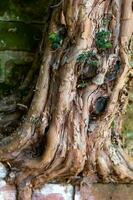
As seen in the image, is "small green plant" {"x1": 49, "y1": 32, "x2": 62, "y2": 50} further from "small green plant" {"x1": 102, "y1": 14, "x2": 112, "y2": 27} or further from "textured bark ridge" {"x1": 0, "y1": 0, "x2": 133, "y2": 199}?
"small green plant" {"x1": 102, "y1": 14, "x2": 112, "y2": 27}

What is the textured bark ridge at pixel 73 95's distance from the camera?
236 centimetres

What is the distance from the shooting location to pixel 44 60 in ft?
7.90

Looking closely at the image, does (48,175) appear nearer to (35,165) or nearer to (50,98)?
(35,165)

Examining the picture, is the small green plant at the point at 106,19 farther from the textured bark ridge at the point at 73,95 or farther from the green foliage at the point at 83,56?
the green foliage at the point at 83,56

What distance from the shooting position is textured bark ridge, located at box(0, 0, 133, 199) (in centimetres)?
236

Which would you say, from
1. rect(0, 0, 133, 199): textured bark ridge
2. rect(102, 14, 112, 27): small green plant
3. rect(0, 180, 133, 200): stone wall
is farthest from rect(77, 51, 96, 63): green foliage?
rect(0, 180, 133, 200): stone wall

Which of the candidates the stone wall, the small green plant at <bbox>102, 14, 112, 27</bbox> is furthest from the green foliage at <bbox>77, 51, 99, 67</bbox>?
the stone wall

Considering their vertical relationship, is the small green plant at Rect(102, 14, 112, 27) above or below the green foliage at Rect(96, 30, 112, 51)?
above

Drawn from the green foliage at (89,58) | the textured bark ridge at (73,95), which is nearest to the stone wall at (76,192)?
the textured bark ridge at (73,95)

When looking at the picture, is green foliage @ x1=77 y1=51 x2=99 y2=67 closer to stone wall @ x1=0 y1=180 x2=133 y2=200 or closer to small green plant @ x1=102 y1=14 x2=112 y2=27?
small green plant @ x1=102 y1=14 x2=112 y2=27

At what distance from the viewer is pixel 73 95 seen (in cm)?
238

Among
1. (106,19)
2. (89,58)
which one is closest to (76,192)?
(89,58)

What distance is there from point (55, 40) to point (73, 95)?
21 cm

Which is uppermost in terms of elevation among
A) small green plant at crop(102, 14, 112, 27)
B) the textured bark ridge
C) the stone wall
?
small green plant at crop(102, 14, 112, 27)
